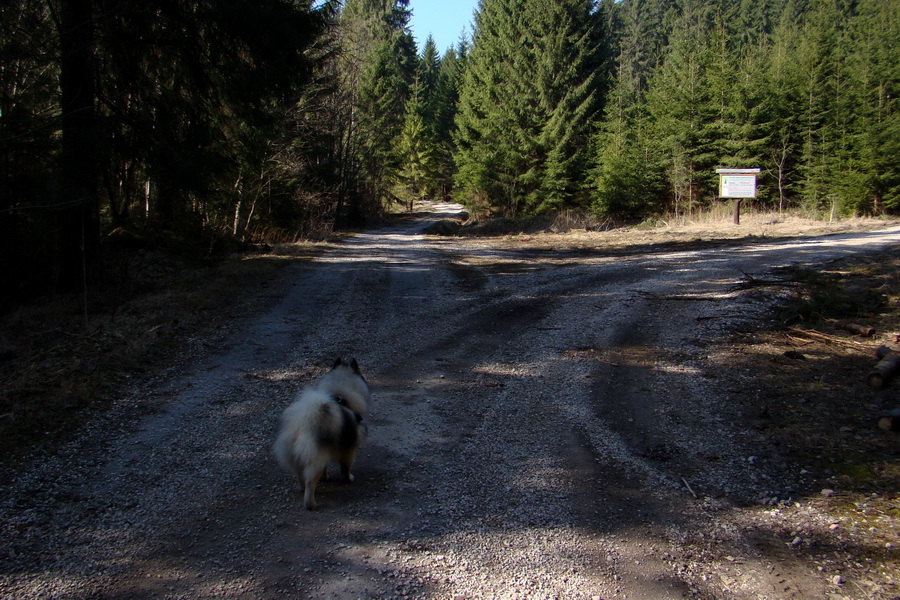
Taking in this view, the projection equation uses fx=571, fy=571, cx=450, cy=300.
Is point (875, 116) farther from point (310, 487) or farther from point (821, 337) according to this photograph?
point (310, 487)

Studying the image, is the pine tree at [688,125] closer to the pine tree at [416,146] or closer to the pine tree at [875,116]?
the pine tree at [875,116]

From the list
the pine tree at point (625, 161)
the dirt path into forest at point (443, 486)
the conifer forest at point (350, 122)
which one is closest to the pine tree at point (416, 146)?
the conifer forest at point (350, 122)

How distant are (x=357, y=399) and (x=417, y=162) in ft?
198

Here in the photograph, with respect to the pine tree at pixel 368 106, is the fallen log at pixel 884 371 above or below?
below

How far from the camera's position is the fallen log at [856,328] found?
7367 mm

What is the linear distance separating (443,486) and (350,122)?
92.7 feet

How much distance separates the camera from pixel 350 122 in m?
29.8

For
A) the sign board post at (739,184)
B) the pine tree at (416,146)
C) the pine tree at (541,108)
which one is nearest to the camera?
the sign board post at (739,184)

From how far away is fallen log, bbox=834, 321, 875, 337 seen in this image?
7.37 m

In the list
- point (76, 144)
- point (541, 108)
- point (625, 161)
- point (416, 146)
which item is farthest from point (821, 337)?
point (416, 146)

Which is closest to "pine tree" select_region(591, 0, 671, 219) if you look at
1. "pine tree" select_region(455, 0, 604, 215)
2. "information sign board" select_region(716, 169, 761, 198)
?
"pine tree" select_region(455, 0, 604, 215)

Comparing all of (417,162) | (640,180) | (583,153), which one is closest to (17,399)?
(640,180)

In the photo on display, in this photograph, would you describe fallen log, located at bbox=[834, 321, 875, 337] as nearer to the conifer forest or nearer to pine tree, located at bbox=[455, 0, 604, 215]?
the conifer forest

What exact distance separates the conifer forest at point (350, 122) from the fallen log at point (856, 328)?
33.9 ft
